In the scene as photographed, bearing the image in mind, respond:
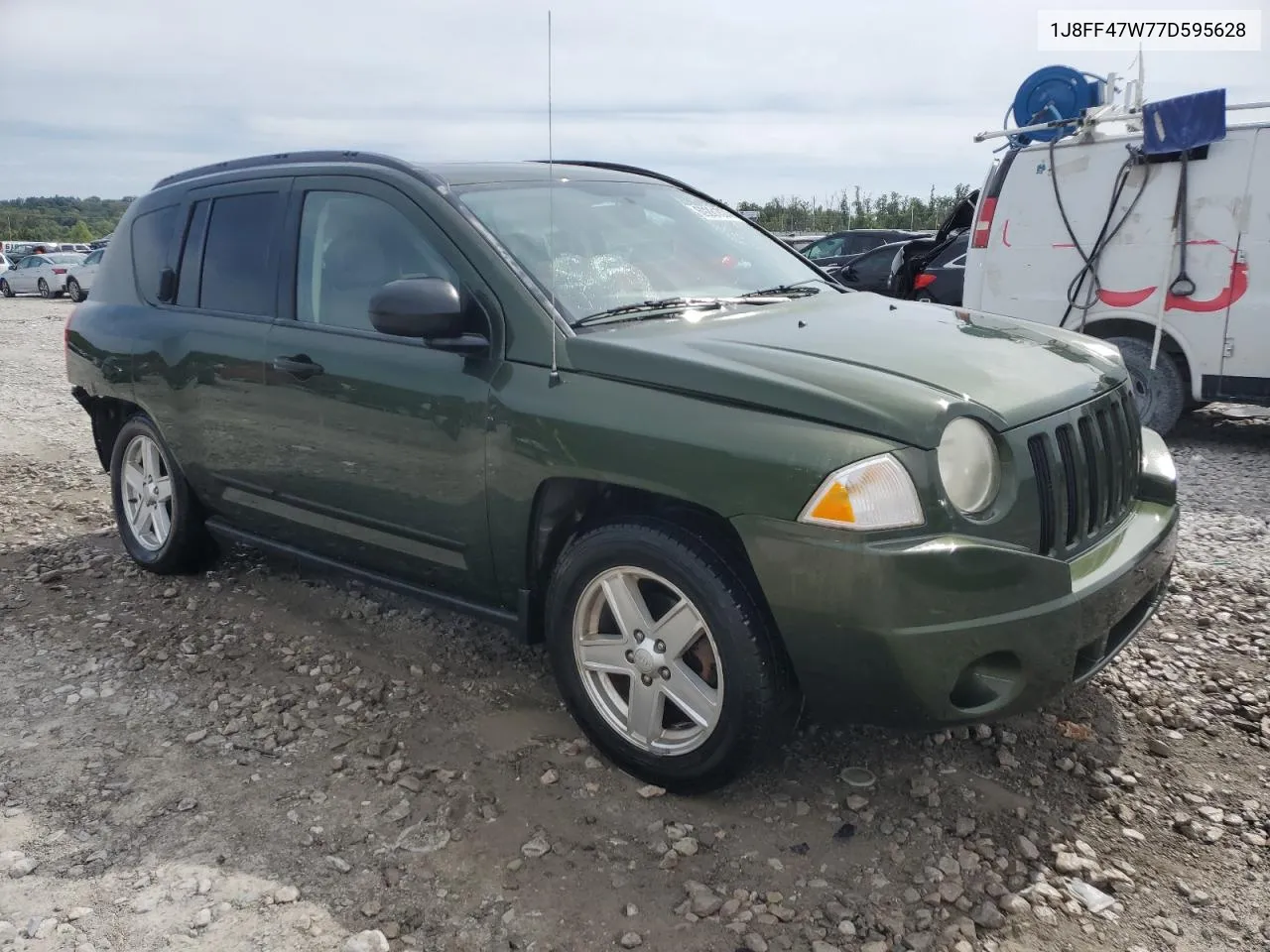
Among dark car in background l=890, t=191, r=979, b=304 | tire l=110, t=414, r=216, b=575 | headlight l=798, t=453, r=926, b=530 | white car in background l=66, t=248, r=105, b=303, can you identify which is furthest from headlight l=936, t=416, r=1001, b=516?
white car in background l=66, t=248, r=105, b=303

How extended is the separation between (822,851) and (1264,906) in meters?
1.04

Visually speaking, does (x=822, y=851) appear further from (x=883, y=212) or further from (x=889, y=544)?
(x=883, y=212)

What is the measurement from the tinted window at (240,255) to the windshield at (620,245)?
3.32 ft

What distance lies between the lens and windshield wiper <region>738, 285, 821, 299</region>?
147 inches

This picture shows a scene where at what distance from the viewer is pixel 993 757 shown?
319cm

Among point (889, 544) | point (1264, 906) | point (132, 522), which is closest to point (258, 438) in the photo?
point (132, 522)

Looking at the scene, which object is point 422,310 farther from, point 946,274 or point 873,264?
point 873,264

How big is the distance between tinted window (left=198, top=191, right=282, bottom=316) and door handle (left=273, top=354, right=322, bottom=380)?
0.96 ft

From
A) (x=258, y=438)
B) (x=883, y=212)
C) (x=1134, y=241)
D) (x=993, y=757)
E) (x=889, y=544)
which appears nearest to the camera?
(x=889, y=544)

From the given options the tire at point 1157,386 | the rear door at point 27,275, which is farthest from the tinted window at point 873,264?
the rear door at point 27,275

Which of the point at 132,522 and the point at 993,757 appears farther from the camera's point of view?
the point at 132,522

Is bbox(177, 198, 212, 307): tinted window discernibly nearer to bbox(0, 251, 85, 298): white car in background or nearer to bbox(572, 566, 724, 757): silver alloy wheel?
bbox(572, 566, 724, 757): silver alloy wheel

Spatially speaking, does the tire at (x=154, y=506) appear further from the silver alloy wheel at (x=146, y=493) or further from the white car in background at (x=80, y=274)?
the white car in background at (x=80, y=274)

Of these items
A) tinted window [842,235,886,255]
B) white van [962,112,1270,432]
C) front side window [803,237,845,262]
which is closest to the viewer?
white van [962,112,1270,432]
